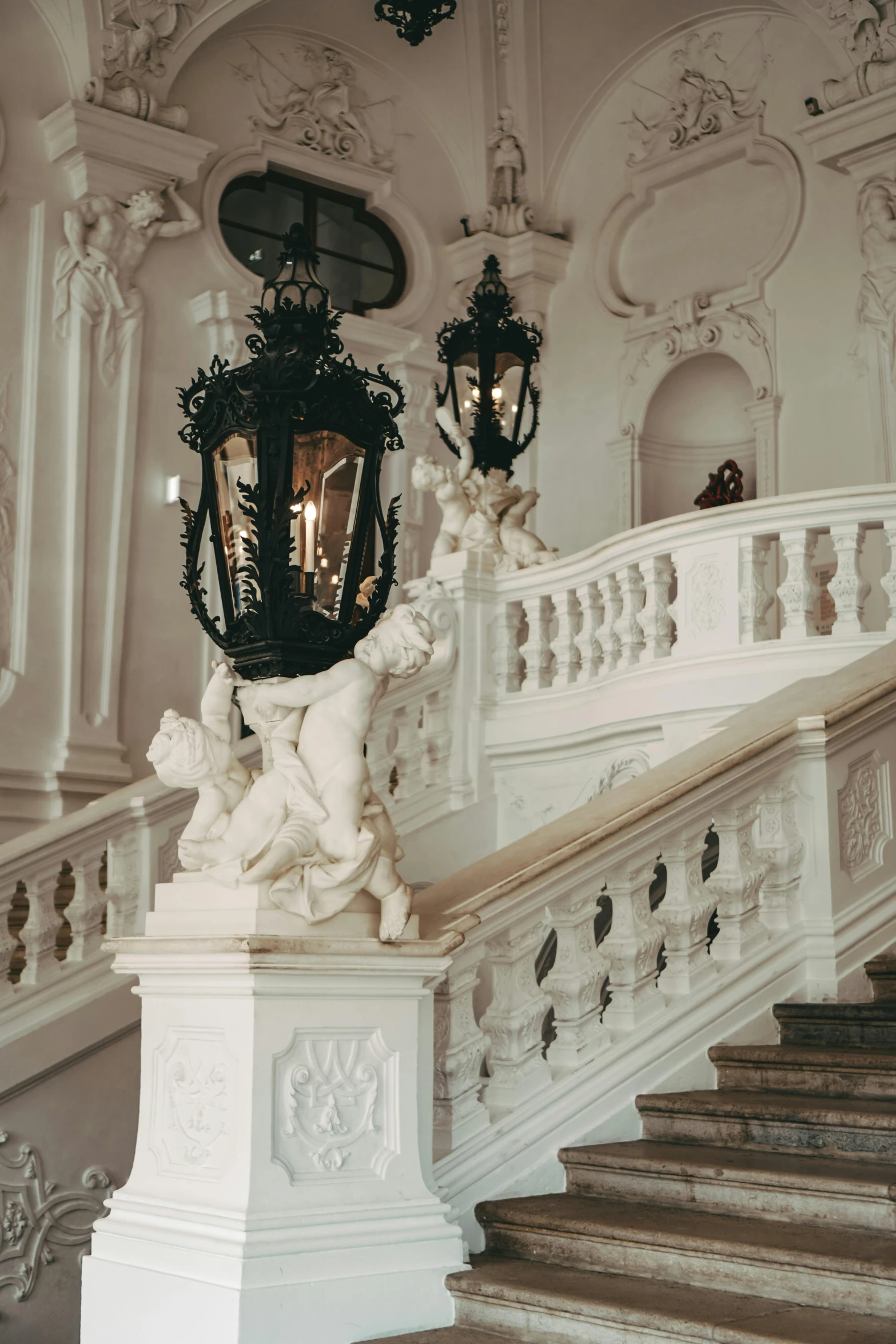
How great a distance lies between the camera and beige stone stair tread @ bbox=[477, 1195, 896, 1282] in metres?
3.71

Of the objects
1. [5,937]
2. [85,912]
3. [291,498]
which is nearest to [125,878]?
[85,912]

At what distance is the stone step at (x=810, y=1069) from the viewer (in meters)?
Result: 4.72

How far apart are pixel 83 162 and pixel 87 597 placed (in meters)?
3.02

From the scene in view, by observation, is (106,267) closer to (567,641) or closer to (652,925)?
(567,641)

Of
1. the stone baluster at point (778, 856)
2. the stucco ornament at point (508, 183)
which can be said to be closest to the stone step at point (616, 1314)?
the stone baluster at point (778, 856)

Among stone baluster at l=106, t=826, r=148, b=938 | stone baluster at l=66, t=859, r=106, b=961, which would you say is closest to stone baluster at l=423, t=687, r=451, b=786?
stone baluster at l=106, t=826, r=148, b=938

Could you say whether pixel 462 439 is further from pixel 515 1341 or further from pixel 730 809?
pixel 515 1341

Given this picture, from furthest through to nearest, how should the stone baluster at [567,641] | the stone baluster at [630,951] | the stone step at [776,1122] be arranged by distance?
the stone baluster at [567,641] → the stone baluster at [630,951] → the stone step at [776,1122]

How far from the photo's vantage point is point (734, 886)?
5395 millimetres

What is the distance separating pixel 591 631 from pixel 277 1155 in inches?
181

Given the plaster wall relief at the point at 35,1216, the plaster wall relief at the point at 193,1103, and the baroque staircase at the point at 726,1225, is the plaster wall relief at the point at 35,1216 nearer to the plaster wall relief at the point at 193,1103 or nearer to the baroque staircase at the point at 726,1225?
the plaster wall relief at the point at 193,1103

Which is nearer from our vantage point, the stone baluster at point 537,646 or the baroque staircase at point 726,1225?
the baroque staircase at point 726,1225

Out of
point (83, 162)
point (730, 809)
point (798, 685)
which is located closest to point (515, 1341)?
point (730, 809)

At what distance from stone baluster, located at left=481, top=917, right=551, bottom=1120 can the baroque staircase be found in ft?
0.82
